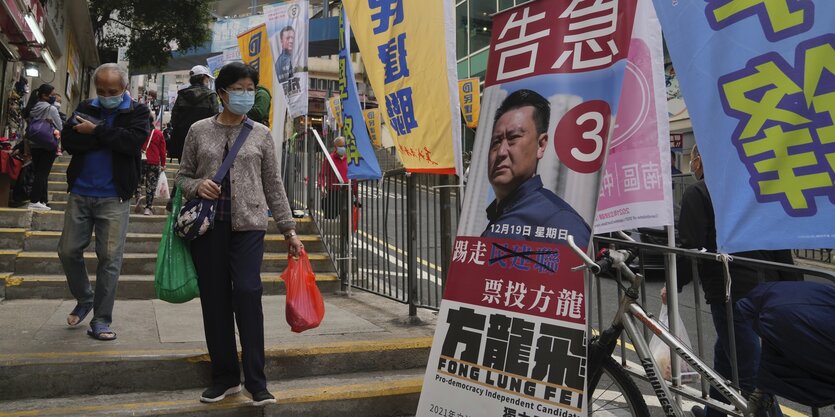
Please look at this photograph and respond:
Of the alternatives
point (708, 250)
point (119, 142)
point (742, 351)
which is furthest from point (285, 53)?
point (742, 351)

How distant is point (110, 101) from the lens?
4.29 m

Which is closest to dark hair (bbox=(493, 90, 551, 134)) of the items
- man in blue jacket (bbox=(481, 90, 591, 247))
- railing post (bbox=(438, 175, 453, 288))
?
man in blue jacket (bbox=(481, 90, 591, 247))

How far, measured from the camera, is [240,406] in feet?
11.5

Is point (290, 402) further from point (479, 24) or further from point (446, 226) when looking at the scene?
point (479, 24)

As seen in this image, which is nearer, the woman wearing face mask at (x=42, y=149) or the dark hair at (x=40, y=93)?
the woman wearing face mask at (x=42, y=149)

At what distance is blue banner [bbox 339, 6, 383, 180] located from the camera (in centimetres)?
585

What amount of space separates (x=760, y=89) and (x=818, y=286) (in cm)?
77

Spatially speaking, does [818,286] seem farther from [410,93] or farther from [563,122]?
[410,93]

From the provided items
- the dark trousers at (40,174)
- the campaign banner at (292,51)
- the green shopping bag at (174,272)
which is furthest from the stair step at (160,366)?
the dark trousers at (40,174)

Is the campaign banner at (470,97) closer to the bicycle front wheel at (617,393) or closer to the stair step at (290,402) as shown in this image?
the stair step at (290,402)

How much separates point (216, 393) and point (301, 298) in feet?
2.42

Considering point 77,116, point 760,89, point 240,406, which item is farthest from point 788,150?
point 77,116

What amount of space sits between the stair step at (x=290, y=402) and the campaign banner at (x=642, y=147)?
5.73 ft

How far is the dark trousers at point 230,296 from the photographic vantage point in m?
3.45
